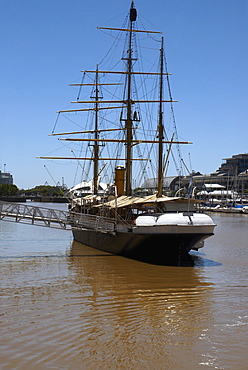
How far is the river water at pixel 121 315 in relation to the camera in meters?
11.2

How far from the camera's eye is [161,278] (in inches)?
856

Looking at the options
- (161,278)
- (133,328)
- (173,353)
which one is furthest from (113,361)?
(161,278)

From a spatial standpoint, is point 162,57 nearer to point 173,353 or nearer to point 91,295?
→ point 91,295

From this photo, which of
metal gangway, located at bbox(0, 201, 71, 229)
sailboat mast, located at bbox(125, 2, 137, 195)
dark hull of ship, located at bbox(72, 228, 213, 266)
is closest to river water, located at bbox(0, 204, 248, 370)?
dark hull of ship, located at bbox(72, 228, 213, 266)

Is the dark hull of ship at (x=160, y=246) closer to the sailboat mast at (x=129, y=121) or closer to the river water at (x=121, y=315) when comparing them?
the river water at (x=121, y=315)

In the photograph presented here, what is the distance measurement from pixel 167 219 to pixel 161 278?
433 centimetres

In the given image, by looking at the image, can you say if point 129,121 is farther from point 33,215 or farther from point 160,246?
point 160,246

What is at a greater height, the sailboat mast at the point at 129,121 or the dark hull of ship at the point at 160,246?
the sailboat mast at the point at 129,121

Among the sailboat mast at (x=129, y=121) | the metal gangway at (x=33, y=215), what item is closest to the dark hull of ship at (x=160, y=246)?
the metal gangway at (x=33, y=215)

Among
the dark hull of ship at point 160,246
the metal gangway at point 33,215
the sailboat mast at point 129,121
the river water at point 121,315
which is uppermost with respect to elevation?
the sailboat mast at point 129,121

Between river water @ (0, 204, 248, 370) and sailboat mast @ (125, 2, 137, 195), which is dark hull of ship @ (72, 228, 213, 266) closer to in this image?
river water @ (0, 204, 248, 370)

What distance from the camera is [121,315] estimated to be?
15031mm

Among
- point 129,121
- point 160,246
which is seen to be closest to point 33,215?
point 160,246

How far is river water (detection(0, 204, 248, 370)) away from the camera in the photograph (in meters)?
11.2
